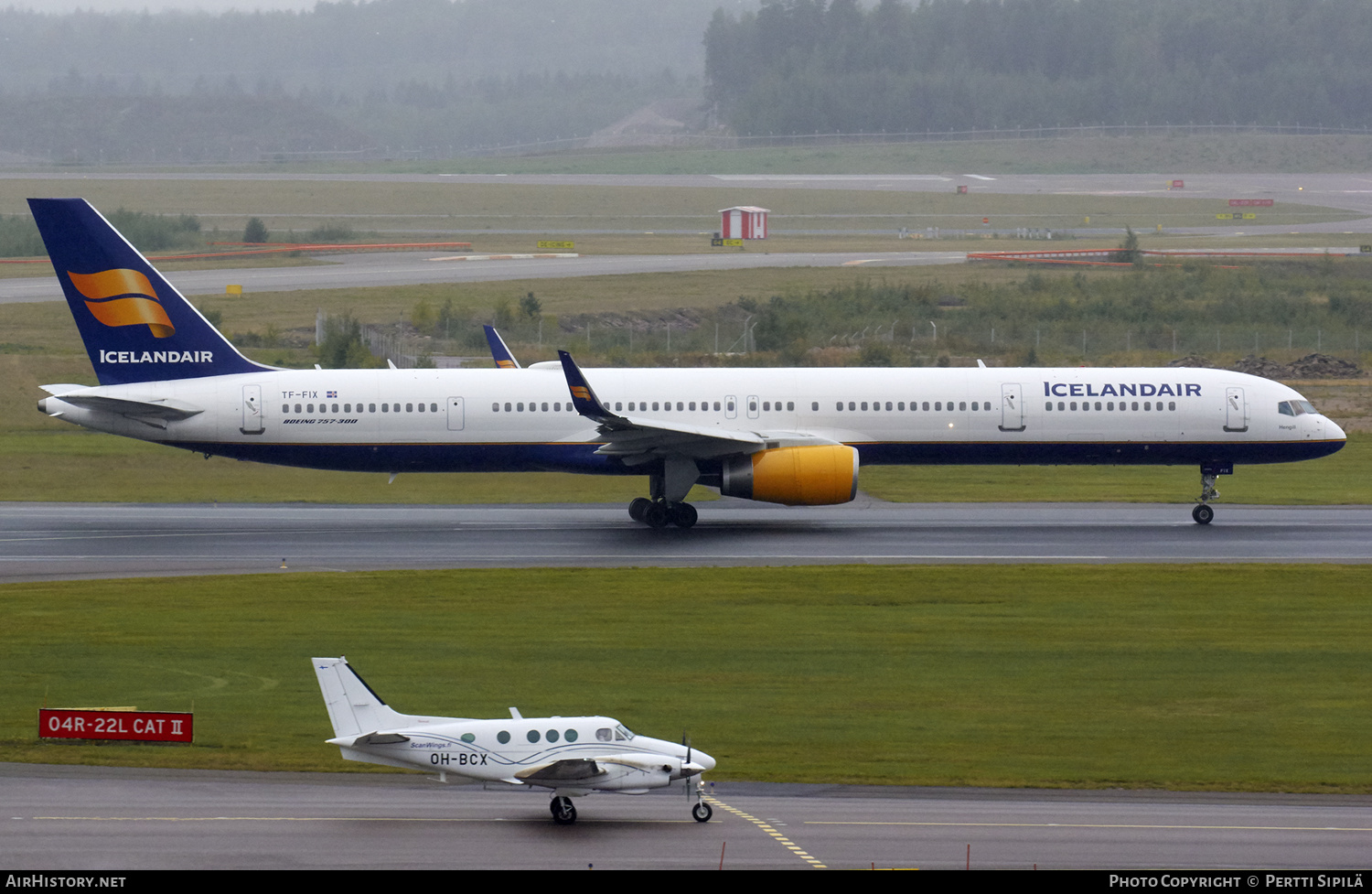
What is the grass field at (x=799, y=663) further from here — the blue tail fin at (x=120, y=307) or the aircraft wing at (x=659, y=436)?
the blue tail fin at (x=120, y=307)

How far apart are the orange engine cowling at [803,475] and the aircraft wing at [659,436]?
2.34ft

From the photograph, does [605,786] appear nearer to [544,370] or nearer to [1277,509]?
[544,370]

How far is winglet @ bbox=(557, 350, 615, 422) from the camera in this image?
3744 centimetres

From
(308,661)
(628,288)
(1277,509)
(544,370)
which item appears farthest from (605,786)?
(628,288)

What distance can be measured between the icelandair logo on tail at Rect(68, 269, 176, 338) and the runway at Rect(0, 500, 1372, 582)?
18.3ft

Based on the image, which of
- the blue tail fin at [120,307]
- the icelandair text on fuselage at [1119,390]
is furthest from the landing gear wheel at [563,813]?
the icelandair text on fuselage at [1119,390]

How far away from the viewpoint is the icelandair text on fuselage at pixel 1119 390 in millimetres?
41781

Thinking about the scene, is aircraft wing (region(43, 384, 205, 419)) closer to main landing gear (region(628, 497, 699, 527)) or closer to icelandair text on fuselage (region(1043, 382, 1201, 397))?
main landing gear (region(628, 497, 699, 527))

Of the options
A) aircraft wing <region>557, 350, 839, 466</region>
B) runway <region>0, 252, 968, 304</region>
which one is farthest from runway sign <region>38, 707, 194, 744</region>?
runway <region>0, 252, 968, 304</region>

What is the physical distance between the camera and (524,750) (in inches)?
771

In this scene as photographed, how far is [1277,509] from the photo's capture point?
44.9 meters

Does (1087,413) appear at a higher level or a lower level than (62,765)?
higher

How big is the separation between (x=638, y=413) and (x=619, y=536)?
3.52m

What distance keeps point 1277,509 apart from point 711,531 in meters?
16.8
